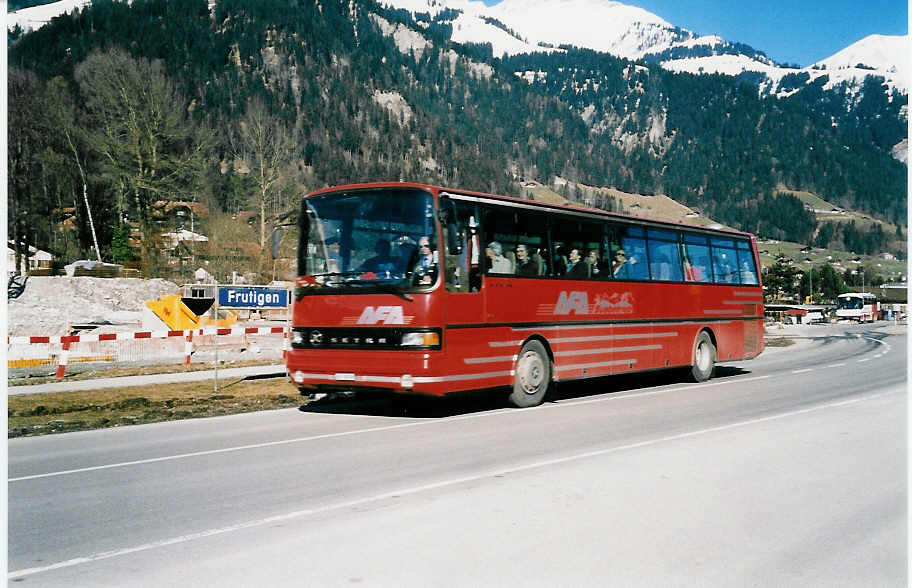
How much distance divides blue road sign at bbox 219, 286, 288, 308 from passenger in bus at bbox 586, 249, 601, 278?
564cm

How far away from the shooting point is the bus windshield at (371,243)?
39.3 ft

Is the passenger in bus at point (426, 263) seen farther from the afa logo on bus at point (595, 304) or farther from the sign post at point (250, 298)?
the sign post at point (250, 298)

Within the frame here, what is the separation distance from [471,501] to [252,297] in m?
10.6

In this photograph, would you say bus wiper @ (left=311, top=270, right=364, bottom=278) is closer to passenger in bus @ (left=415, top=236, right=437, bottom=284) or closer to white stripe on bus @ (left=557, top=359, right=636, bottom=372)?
passenger in bus @ (left=415, top=236, right=437, bottom=284)

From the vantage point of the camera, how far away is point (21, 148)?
179 ft

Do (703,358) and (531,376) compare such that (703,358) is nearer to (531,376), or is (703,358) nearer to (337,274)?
(531,376)

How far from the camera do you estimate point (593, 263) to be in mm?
15414

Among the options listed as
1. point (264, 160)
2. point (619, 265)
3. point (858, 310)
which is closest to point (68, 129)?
point (264, 160)

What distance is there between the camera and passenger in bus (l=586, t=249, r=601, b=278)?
1530 centimetres

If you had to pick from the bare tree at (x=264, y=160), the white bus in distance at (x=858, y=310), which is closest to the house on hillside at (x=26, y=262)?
the bare tree at (x=264, y=160)

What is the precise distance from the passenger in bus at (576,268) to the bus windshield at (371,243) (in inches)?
138

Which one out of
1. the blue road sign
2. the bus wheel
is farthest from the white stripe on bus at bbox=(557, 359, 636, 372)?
the blue road sign

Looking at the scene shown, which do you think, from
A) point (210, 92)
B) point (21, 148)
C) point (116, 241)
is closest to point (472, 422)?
point (21, 148)

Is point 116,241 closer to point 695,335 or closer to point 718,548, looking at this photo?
point 695,335
